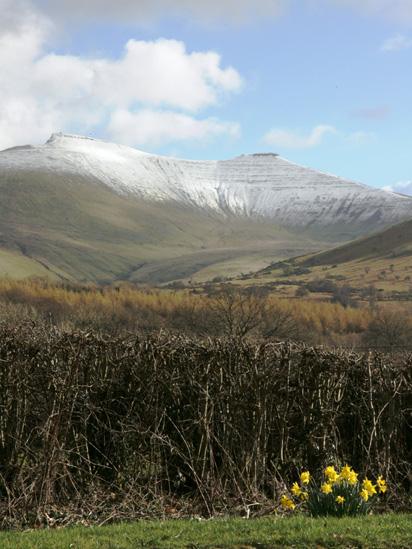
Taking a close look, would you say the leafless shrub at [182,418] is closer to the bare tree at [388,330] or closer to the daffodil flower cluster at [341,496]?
the daffodil flower cluster at [341,496]

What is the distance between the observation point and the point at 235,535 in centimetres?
908

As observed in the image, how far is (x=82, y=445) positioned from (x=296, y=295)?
373 feet

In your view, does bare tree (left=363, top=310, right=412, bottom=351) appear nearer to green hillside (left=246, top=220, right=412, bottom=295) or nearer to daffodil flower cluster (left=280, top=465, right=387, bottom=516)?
green hillside (left=246, top=220, right=412, bottom=295)

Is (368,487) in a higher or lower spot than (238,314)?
higher

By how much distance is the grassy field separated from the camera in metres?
8.70

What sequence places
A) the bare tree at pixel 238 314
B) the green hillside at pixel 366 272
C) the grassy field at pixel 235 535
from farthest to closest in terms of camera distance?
the green hillside at pixel 366 272 < the bare tree at pixel 238 314 < the grassy field at pixel 235 535

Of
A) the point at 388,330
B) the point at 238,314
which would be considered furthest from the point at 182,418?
the point at 388,330

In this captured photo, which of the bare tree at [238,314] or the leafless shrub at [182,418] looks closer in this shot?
the leafless shrub at [182,418]

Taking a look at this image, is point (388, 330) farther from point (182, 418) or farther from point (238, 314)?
point (182, 418)

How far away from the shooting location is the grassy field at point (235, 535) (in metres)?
8.70

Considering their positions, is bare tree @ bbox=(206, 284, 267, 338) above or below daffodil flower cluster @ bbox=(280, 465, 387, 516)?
below

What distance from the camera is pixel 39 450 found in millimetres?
11461

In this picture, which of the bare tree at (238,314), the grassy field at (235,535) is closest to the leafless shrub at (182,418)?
the grassy field at (235,535)

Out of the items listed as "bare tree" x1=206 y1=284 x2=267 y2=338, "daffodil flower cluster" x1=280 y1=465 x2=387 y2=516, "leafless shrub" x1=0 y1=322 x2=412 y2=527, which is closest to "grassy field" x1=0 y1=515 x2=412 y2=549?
"daffodil flower cluster" x1=280 y1=465 x2=387 y2=516
